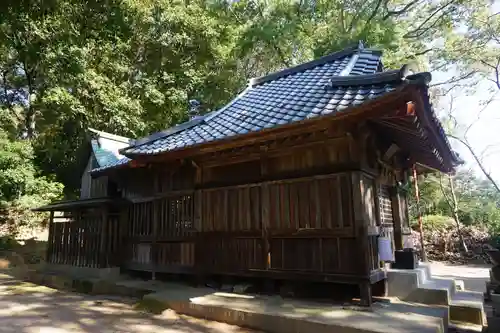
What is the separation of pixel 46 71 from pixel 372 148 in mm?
16904

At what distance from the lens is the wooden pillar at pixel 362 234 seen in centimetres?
528

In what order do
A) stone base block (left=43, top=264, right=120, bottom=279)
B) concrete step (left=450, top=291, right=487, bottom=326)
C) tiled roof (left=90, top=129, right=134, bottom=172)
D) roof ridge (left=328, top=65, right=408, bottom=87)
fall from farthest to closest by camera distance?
tiled roof (left=90, top=129, right=134, bottom=172)
stone base block (left=43, top=264, right=120, bottom=279)
concrete step (left=450, top=291, right=487, bottom=326)
roof ridge (left=328, top=65, right=408, bottom=87)

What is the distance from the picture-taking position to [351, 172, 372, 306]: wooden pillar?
17.3 ft

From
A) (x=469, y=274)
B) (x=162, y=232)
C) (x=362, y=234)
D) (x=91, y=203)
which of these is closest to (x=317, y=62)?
(x=362, y=234)

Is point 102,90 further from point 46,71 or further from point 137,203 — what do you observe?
point 137,203

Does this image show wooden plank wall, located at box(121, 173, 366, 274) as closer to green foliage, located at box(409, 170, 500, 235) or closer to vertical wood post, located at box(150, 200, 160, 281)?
vertical wood post, located at box(150, 200, 160, 281)

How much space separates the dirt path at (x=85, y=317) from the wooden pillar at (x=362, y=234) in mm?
2012

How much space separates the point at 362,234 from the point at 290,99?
3282 mm

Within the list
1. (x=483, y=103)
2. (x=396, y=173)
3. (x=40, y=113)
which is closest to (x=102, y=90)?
(x=40, y=113)

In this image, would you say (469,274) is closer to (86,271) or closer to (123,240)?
(123,240)

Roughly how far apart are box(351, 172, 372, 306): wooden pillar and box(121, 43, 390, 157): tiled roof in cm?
141

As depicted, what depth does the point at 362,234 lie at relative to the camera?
5.39 metres

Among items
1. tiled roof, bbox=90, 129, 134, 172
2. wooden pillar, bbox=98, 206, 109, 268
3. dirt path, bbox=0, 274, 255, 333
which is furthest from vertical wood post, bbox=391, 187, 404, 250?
tiled roof, bbox=90, 129, 134, 172

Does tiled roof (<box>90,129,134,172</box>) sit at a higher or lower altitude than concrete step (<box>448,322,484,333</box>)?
higher
